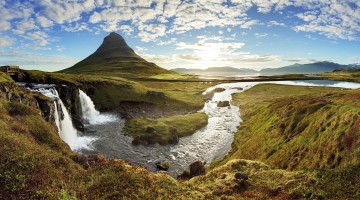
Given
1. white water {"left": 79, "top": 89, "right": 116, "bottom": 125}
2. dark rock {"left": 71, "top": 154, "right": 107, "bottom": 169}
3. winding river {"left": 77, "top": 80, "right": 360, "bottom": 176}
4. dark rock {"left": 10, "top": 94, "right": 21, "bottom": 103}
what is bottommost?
winding river {"left": 77, "top": 80, "right": 360, "bottom": 176}

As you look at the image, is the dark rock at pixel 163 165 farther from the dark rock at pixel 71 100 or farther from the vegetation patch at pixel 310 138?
the dark rock at pixel 71 100

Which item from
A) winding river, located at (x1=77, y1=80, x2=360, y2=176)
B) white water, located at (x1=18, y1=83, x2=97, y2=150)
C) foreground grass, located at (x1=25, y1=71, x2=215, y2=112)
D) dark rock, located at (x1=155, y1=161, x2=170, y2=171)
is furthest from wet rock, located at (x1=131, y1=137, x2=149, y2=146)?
foreground grass, located at (x1=25, y1=71, x2=215, y2=112)

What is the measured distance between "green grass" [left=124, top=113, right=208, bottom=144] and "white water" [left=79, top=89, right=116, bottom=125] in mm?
13281

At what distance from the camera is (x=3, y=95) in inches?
1768

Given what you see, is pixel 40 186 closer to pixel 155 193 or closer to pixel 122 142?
pixel 155 193

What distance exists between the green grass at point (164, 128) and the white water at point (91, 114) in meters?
13.3

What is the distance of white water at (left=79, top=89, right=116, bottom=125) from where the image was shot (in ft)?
292

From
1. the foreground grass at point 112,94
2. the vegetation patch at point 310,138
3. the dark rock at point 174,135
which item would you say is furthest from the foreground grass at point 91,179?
the foreground grass at point 112,94

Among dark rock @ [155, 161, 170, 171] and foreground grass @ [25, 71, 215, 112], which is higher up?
foreground grass @ [25, 71, 215, 112]

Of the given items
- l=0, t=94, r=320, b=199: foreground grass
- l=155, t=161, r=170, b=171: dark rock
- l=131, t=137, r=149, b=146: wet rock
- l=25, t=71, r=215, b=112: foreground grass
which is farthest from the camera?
l=25, t=71, r=215, b=112: foreground grass

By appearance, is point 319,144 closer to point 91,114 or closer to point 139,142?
point 139,142

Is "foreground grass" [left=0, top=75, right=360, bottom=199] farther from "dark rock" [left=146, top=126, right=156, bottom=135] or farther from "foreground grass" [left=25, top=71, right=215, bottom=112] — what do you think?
"foreground grass" [left=25, top=71, right=215, bottom=112]

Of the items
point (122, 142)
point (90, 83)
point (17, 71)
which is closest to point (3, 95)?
point (122, 142)

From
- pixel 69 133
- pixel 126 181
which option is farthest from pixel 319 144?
pixel 69 133
